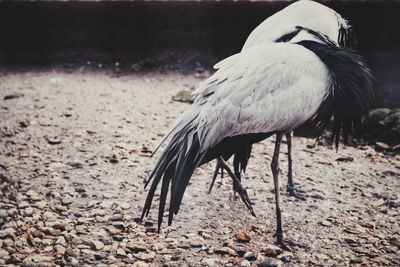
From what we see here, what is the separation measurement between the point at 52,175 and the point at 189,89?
2.79 m

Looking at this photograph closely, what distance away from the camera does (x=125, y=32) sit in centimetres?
707

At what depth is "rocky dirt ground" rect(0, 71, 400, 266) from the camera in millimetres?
2668

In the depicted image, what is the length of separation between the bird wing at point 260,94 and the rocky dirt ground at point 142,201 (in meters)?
0.78

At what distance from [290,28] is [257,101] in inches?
39.2

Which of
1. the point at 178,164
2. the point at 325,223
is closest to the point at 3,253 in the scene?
the point at 178,164

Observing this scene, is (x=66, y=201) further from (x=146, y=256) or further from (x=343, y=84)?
(x=343, y=84)

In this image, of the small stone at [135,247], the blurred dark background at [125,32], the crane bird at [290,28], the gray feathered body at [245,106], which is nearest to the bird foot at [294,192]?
the crane bird at [290,28]

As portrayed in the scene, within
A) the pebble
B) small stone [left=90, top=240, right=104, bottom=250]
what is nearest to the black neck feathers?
the pebble

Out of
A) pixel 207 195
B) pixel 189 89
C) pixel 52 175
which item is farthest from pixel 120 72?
pixel 207 195

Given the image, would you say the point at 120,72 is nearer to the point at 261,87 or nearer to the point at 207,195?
the point at 207,195

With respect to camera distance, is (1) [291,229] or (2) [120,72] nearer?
(1) [291,229]

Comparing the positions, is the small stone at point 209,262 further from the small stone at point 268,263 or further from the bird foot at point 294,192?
the bird foot at point 294,192

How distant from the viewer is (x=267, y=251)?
271 cm

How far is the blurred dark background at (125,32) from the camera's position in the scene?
6.80 metres
